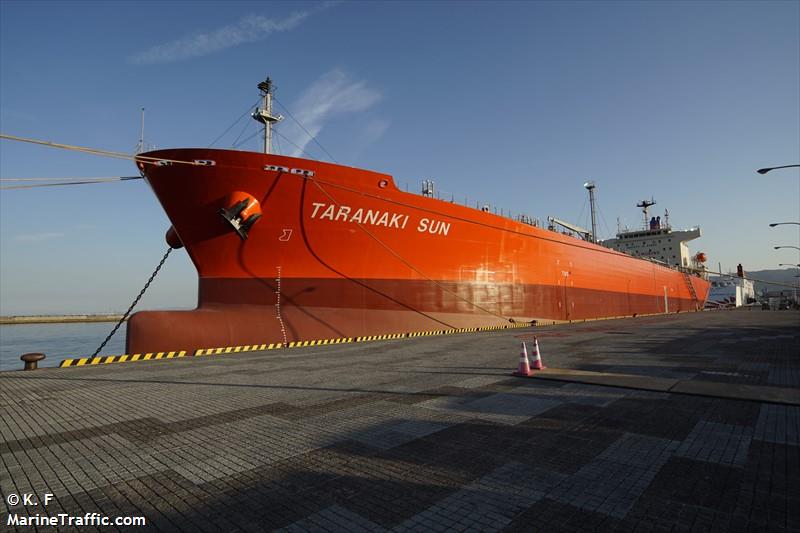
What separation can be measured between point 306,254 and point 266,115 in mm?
6781

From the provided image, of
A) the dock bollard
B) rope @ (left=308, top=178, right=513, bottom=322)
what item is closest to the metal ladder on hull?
rope @ (left=308, top=178, right=513, bottom=322)

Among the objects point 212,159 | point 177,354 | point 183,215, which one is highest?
point 212,159

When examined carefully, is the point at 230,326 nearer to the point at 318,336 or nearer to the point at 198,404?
the point at 318,336

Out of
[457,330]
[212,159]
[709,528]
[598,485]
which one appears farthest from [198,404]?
[457,330]

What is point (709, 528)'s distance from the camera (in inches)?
116

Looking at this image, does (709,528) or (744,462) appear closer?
(709,528)

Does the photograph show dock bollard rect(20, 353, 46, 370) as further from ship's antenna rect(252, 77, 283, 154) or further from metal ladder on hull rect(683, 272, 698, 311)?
metal ladder on hull rect(683, 272, 698, 311)

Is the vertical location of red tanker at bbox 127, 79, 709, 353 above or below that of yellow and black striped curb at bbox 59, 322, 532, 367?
above

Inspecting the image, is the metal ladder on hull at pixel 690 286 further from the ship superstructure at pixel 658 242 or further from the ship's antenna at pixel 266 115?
the ship's antenna at pixel 266 115

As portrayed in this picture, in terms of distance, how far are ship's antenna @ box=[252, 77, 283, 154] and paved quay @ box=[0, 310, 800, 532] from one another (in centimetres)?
1132

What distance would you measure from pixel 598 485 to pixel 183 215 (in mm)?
15258

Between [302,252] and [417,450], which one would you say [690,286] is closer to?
[302,252]

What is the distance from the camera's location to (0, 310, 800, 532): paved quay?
3.27 metres

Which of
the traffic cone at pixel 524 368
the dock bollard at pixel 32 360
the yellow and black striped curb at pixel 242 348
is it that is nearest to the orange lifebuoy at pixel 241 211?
the yellow and black striped curb at pixel 242 348
